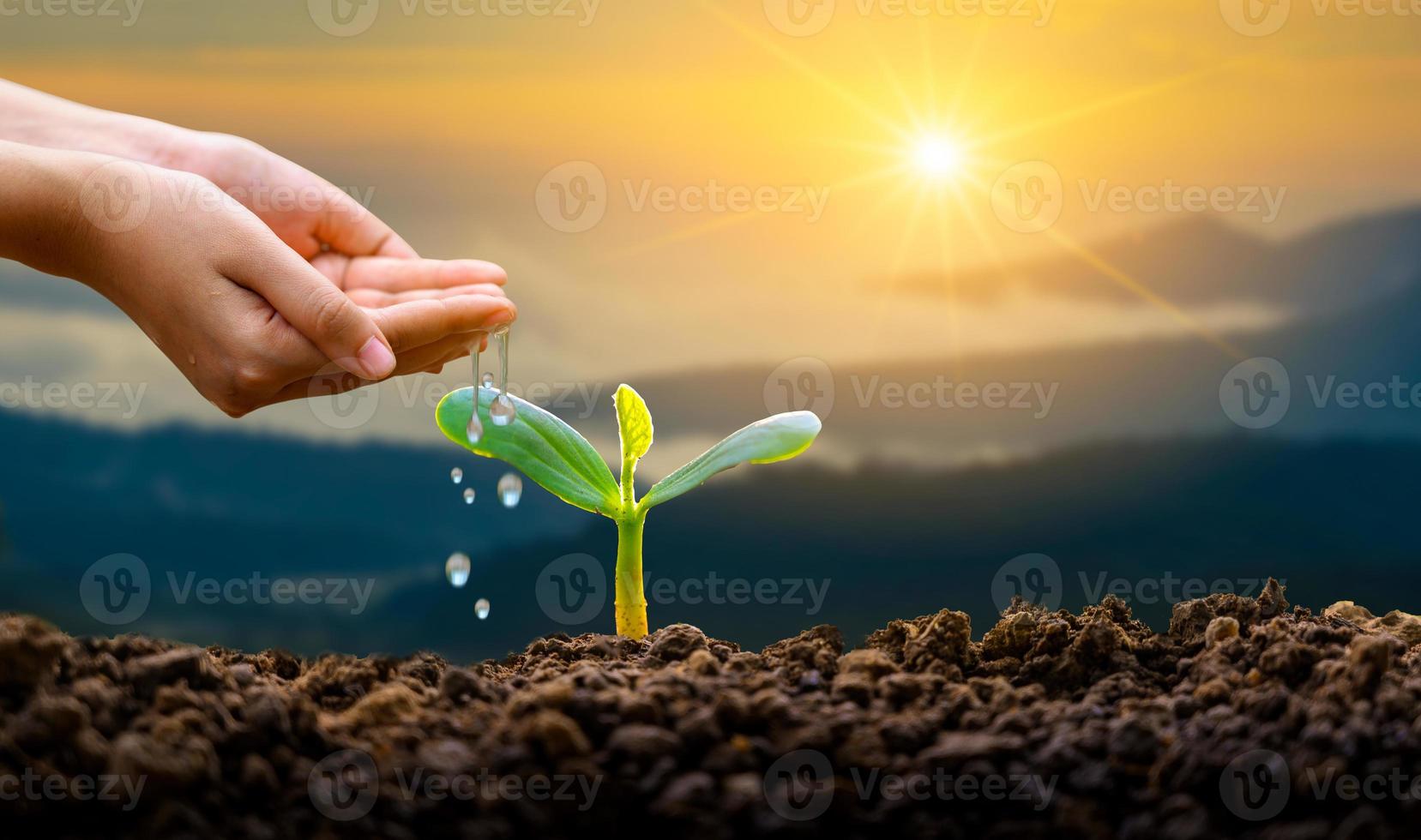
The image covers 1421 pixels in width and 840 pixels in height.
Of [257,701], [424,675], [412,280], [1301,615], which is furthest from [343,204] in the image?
[1301,615]

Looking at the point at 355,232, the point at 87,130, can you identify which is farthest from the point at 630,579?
the point at 87,130

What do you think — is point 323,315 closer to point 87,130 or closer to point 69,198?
point 69,198

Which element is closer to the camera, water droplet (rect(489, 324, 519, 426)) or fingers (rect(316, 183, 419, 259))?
water droplet (rect(489, 324, 519, 426))

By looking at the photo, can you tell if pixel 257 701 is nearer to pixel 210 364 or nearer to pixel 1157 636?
pixel 210 364

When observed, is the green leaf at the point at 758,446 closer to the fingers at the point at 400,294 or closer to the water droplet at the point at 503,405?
the water droplet at the point at 503,405

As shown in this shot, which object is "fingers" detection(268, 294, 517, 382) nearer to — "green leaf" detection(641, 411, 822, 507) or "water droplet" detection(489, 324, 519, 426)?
"water droplet" detection(489, 324, 519, 426)

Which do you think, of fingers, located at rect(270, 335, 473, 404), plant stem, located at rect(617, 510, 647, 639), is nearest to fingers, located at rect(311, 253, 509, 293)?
fingers, located at rect(270, 335, 473, 404)
